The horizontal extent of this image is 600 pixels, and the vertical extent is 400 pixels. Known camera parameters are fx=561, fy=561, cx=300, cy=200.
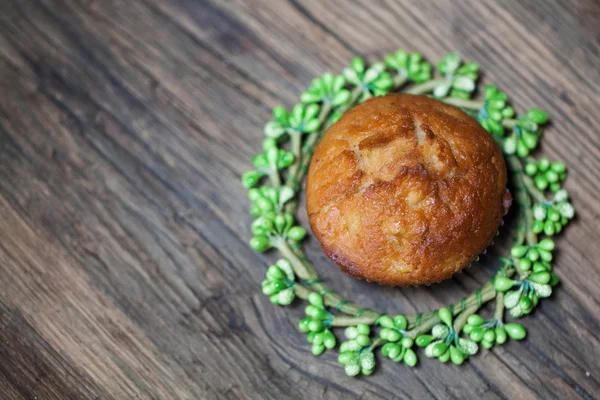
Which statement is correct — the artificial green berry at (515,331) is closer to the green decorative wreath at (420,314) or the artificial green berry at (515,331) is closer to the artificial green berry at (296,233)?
the green decorative wreath at (420,314)

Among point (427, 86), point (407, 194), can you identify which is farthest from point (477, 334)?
point (427, 86)

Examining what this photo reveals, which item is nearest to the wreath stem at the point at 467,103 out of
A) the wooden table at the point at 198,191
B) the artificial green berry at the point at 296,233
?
the wooden table at the point at 198,191

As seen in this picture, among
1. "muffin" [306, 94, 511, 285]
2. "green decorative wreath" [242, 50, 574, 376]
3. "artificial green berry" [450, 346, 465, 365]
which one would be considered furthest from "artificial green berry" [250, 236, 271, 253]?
"artificial green berry" [450, 346, 465, 365]

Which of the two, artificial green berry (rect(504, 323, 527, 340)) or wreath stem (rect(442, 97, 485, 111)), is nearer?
artificial green berry (rect(504, 323, 527, 340))

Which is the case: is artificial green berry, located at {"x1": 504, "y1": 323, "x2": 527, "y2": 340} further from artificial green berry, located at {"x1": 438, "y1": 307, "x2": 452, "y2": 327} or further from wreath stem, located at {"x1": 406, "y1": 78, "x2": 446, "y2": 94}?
wreath stem, located at {"x1": 406, "y1": 78, "x2": 446, "y2": 94}

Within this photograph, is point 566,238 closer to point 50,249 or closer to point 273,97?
point 273,97

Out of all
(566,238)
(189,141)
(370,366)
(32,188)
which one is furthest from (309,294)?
(32,188)
